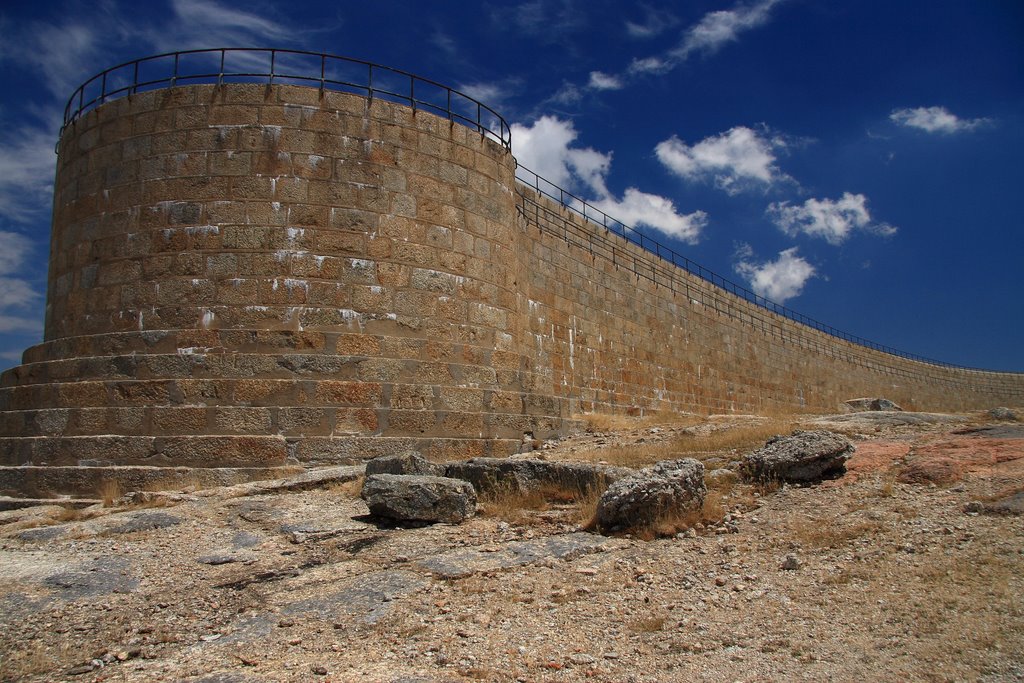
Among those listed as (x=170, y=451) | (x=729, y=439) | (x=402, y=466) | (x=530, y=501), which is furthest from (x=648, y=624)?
(x=170, y=451)

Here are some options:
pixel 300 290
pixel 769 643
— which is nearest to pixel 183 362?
pixel 300 290

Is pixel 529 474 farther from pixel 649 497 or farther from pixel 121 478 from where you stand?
pixel 121 478

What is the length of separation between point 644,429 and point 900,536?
23.6 ft

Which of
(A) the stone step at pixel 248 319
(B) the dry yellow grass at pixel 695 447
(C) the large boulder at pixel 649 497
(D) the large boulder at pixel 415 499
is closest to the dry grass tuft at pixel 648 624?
(C) the large boulder at pixel 649 497

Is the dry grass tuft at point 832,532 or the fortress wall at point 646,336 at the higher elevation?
the fortress wall at point 646,336

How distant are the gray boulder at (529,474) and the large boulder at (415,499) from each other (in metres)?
0.92

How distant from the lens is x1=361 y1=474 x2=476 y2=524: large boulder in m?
7.57

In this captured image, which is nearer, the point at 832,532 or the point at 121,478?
the point at 832,532

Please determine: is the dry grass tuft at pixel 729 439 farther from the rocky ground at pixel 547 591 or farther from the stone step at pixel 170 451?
the stone step at pixel 170 451

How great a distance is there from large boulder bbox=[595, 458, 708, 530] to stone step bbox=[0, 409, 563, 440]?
12.6ft

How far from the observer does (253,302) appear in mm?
10133

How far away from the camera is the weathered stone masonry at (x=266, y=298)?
9.69 meters

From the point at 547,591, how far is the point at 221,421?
5.47 m

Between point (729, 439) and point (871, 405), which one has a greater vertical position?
point (871, 405)
